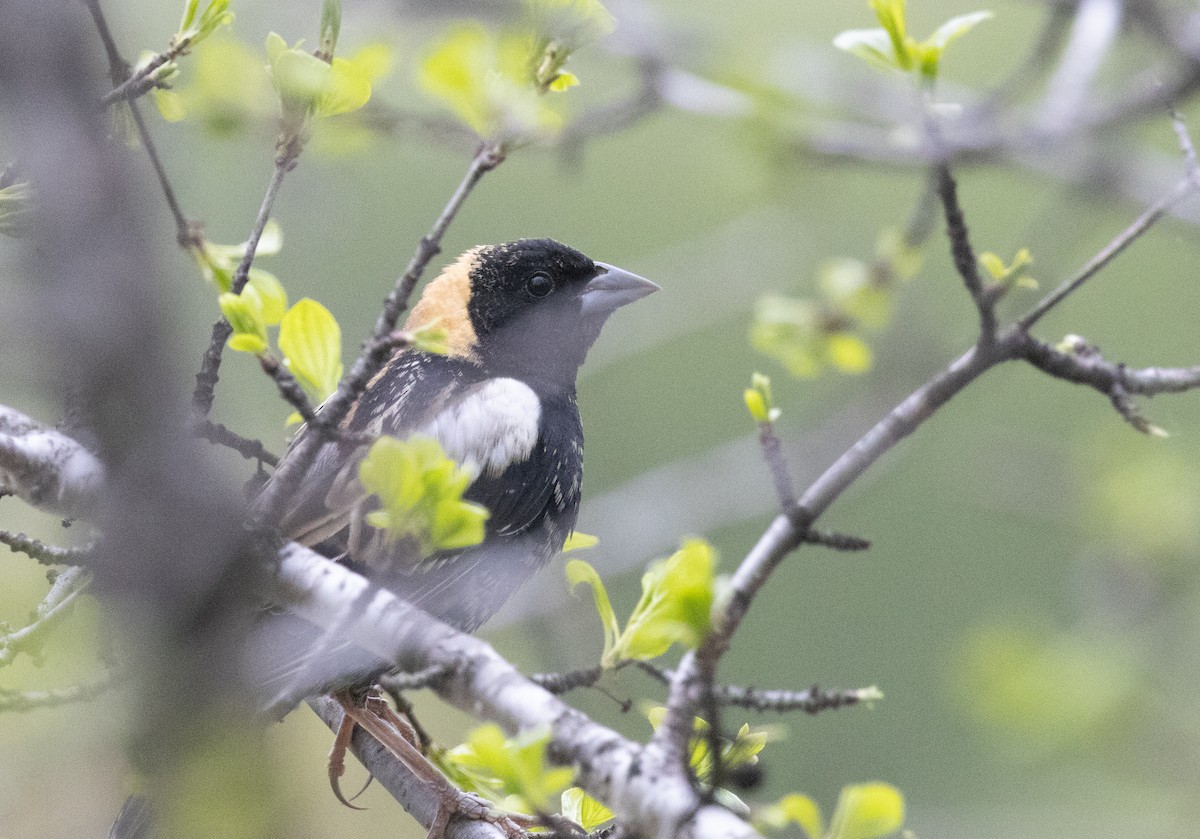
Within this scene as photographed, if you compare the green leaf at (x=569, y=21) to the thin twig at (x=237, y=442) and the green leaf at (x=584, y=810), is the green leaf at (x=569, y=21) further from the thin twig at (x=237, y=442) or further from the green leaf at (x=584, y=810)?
the green leaf at (x=584, y=810)

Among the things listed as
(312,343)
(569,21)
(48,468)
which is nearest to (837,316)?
(569,21)

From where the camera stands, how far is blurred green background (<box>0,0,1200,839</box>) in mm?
1525

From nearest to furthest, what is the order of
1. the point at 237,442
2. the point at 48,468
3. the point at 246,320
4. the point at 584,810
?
the point at 246,320 → the point at 48,468 → the point at 584,810 → the point at 237,442

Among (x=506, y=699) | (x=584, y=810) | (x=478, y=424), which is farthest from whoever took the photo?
(x=478, y=424)

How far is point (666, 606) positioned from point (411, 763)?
3.88 feet

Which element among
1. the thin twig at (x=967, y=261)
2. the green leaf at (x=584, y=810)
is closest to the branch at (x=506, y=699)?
the green leaf at (x=584, y=810)

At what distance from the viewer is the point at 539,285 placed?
3322 millimetres

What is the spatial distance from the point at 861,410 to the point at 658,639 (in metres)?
1.04

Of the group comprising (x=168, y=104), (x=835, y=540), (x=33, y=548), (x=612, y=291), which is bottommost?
(x=612, y=291)

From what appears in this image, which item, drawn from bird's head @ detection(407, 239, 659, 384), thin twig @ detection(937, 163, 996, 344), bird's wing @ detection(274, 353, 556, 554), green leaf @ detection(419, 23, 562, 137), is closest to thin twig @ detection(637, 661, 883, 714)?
thin twig @ detection(937, 163, 996, 344)

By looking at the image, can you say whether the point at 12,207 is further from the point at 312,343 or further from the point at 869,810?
the point at 869,810

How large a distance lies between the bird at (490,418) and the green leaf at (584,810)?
19.2 inches

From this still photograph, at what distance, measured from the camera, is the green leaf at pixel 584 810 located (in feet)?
6.09

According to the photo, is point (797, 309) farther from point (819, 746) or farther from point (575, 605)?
point (819, 746)
